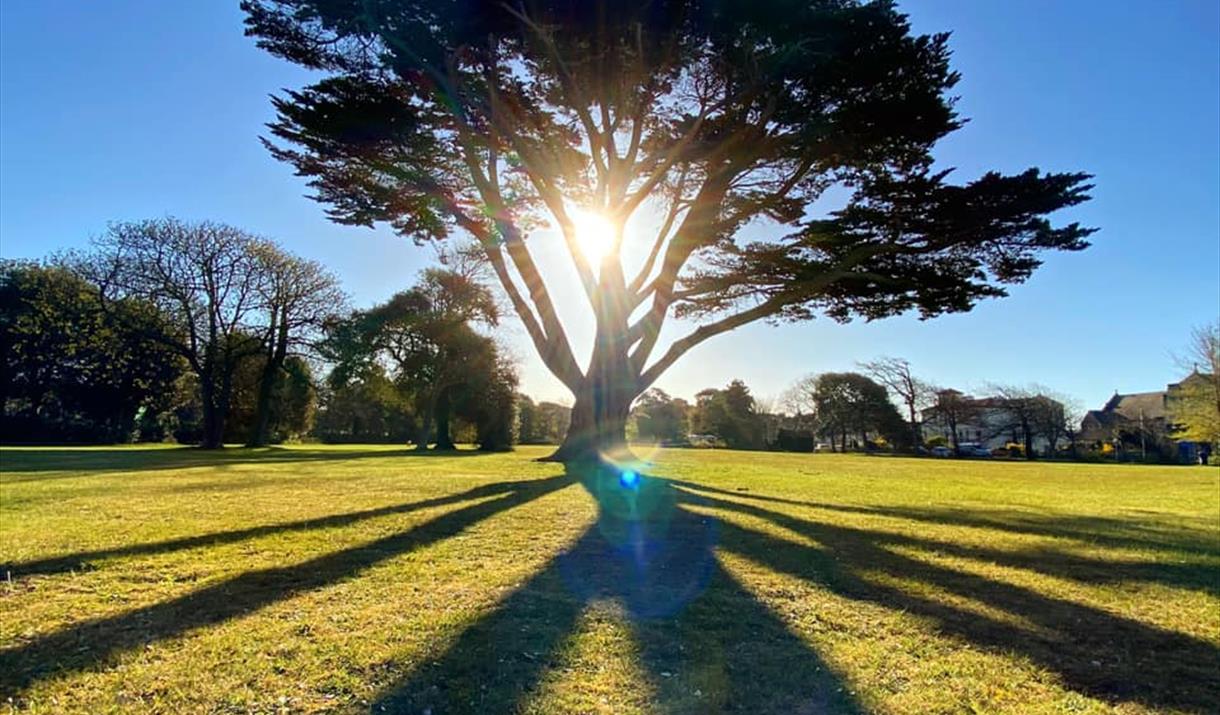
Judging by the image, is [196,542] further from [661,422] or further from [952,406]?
[952,406]

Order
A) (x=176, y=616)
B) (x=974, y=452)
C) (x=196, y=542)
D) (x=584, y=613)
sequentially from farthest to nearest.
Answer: (x=974, y=452) → (x=196, y=542) → (x=584, y=613) → (x=176, y=616)

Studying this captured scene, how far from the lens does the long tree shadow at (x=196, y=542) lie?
464 cm

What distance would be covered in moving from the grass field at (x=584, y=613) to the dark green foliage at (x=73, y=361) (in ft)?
89.5

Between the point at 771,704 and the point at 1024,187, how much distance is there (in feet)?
47.2

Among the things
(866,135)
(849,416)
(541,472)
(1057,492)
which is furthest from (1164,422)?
→ (541,472)

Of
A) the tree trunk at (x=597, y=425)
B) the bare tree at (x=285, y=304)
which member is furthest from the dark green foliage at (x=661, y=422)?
the tree trunk at (x=597, y=425)

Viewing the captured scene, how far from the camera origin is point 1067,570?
5.50 m

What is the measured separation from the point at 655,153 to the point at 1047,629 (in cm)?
1438

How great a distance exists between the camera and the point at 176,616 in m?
3.55

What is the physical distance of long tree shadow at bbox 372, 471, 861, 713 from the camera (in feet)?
8.64

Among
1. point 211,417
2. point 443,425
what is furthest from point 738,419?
point 211,417

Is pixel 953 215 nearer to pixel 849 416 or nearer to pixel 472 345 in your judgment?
pixel 472 345

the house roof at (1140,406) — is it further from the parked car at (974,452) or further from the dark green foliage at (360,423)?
the dark green foliage at (360,423)

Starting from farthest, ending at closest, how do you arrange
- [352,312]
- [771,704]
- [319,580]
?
[352,312]
[319,580]
[771,704]
